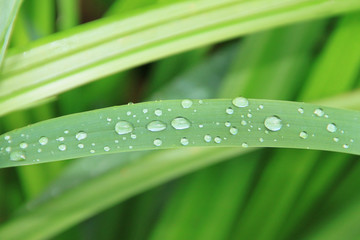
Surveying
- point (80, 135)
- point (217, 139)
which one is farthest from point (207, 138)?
point (80, 135)

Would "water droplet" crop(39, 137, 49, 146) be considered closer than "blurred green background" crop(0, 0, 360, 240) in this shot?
Yes

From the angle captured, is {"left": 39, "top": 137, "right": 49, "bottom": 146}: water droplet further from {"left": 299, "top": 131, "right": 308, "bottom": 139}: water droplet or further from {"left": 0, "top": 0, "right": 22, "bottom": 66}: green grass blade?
{"left": 299, "top": 131, "right": 308, "bottom": 139}: water droplet

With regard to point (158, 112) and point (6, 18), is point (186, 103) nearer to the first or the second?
point (158, 112)

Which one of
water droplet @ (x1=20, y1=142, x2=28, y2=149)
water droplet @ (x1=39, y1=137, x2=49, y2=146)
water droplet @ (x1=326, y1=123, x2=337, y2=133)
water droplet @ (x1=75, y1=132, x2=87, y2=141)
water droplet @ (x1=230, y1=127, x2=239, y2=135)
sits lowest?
water droplet @ (x1=20, y1=142, x2=28, y2=149)

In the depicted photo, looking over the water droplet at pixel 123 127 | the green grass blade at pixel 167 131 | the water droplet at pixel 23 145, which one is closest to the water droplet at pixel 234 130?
the green grass blade at pixel 167 131

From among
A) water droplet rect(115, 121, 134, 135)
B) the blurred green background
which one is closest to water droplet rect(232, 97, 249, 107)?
water droplet rect(115, 121, 134, 135)

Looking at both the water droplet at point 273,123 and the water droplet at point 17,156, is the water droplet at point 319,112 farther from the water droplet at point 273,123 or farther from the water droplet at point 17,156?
the water droplet at point 17,156
